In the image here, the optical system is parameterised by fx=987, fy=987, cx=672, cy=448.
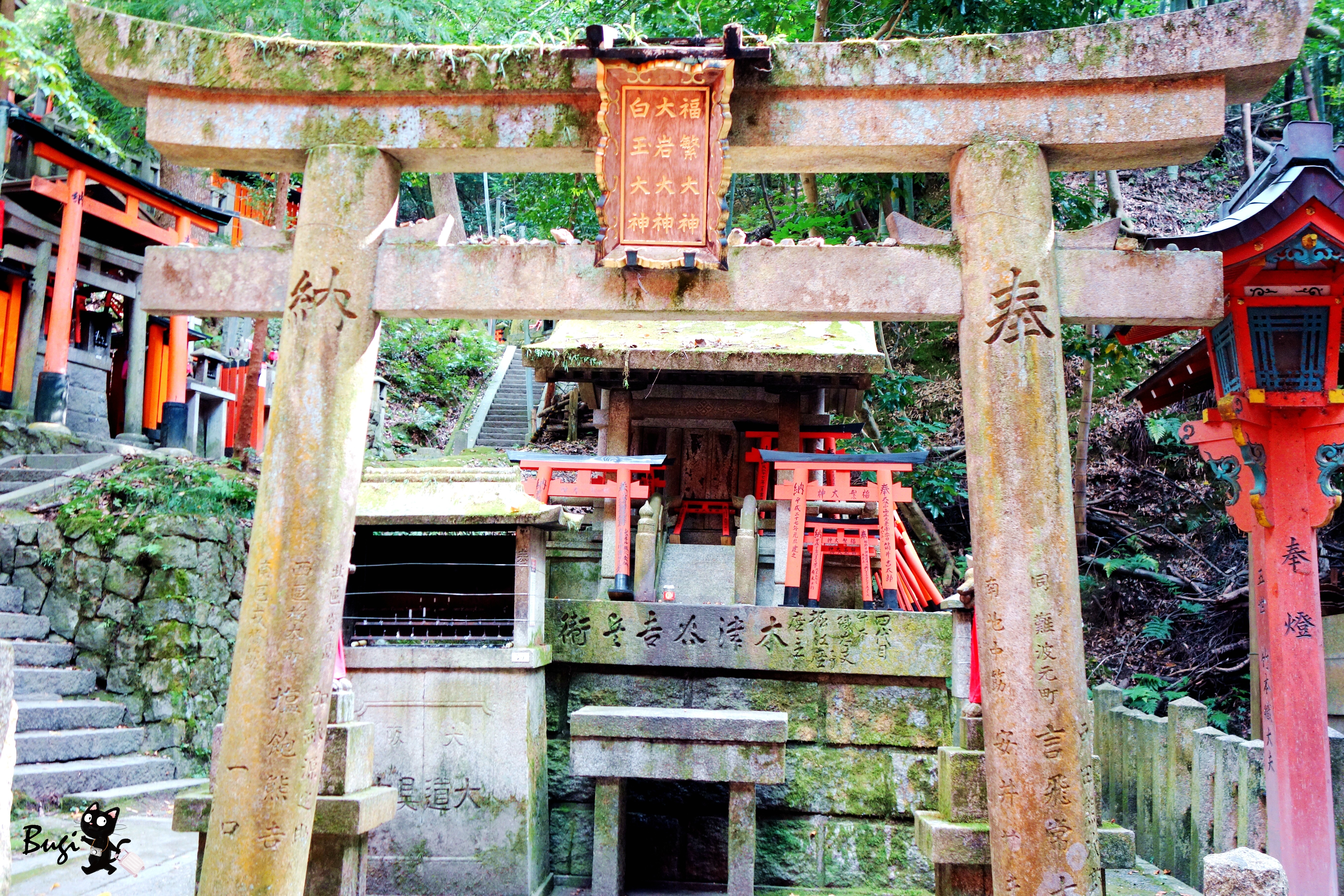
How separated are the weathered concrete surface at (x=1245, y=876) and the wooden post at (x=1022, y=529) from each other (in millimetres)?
1430

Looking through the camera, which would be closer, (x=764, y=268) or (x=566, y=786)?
(x=764, y=268)

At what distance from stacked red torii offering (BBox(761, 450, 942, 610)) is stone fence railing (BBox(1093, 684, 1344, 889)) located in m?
2.35

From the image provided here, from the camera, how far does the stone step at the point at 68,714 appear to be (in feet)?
30.9

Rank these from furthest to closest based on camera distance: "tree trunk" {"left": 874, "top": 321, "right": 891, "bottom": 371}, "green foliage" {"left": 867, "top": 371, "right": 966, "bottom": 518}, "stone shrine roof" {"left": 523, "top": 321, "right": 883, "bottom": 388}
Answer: "green foliage" {"left": 867, "top": 371, "right": 966, "bottom": 518} → "tree trunk" {"left": 874, "top": 321, "right": 891, "bottom": 371} → "stone shrine roof" {"left": 523, "top": 321, "right": 883, "bottom": 388}

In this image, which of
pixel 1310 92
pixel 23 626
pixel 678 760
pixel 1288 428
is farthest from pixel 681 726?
pixel 1310 92

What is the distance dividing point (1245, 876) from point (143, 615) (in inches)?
431

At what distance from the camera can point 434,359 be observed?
25.2m

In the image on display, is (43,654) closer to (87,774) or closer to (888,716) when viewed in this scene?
(87,774)

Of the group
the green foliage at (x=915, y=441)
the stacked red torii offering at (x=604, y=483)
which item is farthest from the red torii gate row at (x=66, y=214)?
the green foliage at (x=915, y=441)

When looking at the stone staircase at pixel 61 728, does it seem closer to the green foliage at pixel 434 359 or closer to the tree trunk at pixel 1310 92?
the green foliage at pixel 434 359

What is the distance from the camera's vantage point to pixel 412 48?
544 cm

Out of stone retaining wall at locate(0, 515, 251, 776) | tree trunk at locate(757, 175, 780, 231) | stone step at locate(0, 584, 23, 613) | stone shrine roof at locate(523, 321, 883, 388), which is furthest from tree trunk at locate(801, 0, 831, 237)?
stone step at locate(0, 584, 23, 613)

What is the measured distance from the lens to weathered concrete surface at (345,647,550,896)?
7.55 m

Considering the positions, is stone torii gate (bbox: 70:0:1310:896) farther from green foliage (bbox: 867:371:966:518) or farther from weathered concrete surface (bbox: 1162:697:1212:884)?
green foliage (bbox: 867:371:966:518)
